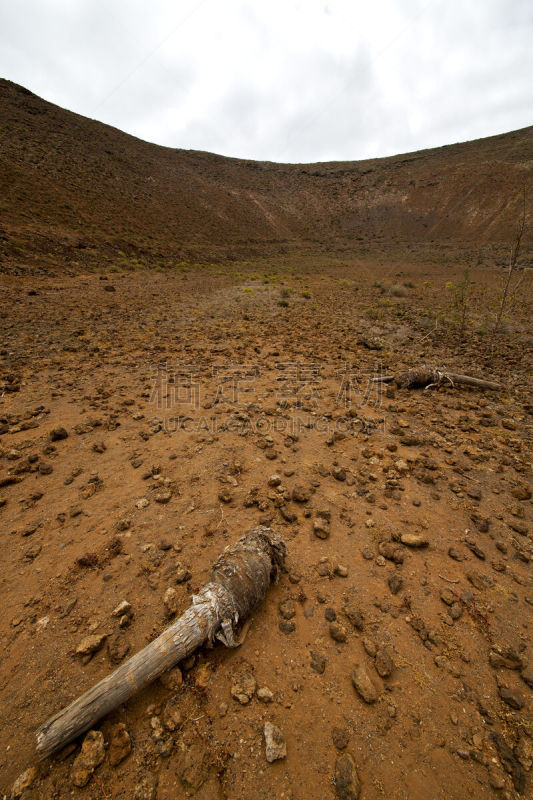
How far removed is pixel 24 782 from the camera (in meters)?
1.36

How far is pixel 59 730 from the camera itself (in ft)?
4.71

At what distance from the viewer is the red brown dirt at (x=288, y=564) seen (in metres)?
1.48

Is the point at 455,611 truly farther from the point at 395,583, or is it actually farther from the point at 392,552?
the point at 392,552

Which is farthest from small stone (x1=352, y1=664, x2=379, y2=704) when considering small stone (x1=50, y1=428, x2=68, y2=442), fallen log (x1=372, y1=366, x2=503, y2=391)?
fallen log (x1=372, y1=366, x2=503, y2=391)

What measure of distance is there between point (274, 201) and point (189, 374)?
177ft

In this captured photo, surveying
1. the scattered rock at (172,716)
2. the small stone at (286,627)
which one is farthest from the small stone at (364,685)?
the scattered rock at (172,716)

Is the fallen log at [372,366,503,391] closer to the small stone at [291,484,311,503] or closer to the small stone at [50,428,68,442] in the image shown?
the small stone at [291,484,311,503]

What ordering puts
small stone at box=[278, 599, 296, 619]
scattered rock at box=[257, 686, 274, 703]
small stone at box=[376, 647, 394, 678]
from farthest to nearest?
1. small stone at box=[278, 599, 296, 619]
2. small stone at box=[376, 647, 394, 678]
3. scattered rock at box=[257, 686, 274, 703]

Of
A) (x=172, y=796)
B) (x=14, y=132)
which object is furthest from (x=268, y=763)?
(x=14, y=132)

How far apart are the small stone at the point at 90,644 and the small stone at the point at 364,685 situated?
1.48 metres

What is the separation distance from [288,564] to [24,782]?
1.64 metres

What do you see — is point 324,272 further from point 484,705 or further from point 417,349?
point 484,705

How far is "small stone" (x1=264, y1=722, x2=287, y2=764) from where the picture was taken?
1459mm

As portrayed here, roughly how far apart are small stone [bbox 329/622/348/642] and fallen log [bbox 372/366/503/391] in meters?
4.09
